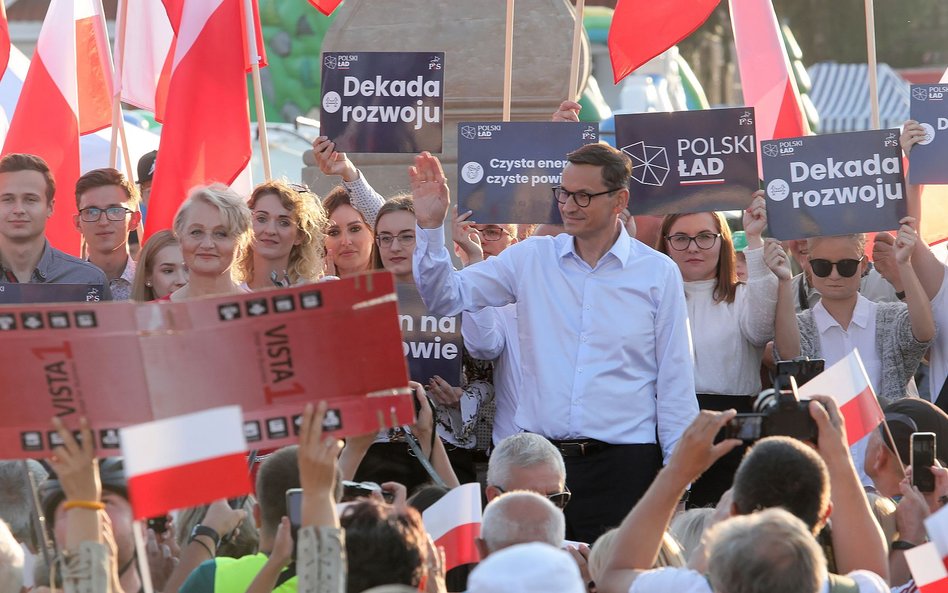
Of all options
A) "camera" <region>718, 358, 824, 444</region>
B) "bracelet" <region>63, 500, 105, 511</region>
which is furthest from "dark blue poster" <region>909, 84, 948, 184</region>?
"bracelet" <region>63, 500, 105, 511</region>

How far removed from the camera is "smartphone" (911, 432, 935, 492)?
16.5 ft

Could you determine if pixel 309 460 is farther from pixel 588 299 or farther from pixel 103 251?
pixel 103 251

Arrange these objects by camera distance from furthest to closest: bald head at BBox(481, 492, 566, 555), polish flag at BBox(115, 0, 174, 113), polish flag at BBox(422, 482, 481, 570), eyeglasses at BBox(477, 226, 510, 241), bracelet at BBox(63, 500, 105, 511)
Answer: polish flag at BBox(115, 0, 174, 113)
eyeglasses at BBox(477, 226, 510, 241)
polish flag at BBox(422, 482, 481, 570)
bald head at BBox(481, 492, 566, 555)
bracelet at BBox(63, 500, 105, 511)

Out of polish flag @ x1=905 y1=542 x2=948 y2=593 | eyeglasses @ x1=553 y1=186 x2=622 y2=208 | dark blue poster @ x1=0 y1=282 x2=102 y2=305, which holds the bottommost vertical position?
polish flag @ x1=905 y1=542 x2=948 y2=593

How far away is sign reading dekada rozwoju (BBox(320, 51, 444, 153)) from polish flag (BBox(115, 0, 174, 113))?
2.74m

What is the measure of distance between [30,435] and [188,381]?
15.6 inches

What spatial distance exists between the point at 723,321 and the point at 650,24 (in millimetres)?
2726

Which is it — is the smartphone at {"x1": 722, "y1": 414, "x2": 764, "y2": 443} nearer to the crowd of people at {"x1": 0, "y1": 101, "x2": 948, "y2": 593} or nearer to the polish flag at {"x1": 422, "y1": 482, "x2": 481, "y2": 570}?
the crowd of people at {"x1": 0, "y1": 101, "x2": 948, "y2": 593}

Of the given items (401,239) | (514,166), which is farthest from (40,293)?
(514,166)

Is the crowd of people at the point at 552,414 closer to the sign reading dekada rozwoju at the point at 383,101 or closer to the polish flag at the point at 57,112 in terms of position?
the sign reading dekada rozwoju at the point at 383,101

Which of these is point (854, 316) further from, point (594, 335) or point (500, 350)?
point (500, 350)

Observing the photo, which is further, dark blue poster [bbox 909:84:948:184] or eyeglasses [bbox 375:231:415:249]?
dark blue poster [bbox 909:84:948:184]

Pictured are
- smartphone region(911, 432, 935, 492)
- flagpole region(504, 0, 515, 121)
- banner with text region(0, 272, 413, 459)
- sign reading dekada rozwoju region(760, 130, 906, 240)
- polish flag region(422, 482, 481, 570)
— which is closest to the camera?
banner with text region(0, 272, 413, 459)

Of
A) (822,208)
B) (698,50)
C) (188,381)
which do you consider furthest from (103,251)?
(698,50)
